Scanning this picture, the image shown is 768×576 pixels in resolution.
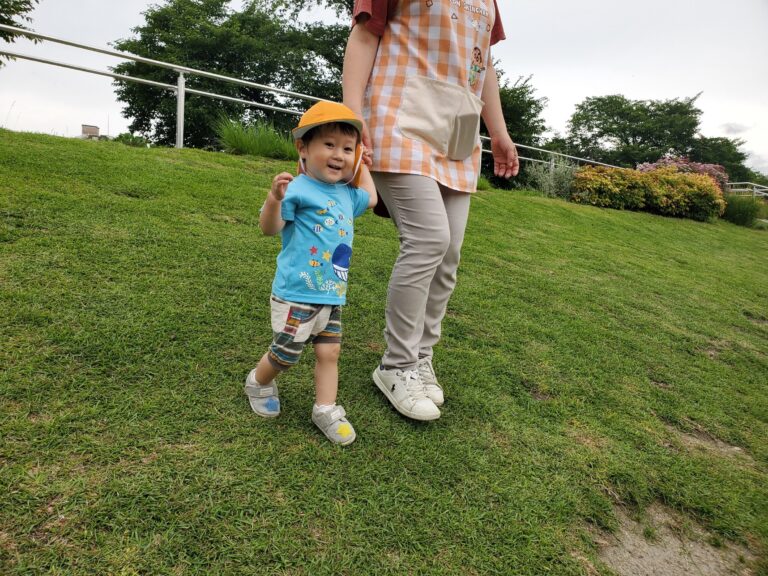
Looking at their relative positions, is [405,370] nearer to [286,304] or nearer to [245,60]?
[286,304]

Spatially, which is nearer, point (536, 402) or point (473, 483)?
point (473, 483)

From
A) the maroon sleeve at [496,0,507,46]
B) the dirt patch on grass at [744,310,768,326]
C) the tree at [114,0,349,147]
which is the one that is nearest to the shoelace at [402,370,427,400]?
the maroon sleeve at [496,0,507,46]

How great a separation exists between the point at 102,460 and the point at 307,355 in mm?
949

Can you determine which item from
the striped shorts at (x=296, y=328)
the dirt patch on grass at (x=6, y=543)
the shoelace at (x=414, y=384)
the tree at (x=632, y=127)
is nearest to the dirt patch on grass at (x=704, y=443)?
the shoelace at (x=414, y=384)

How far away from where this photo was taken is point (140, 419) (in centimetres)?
162

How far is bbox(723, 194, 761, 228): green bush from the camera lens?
1445 cm

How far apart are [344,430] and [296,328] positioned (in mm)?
386

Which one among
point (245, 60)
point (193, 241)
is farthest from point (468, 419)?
point (245, 60)

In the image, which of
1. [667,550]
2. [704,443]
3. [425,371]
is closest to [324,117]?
[425,371]

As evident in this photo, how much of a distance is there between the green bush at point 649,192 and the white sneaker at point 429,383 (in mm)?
10362

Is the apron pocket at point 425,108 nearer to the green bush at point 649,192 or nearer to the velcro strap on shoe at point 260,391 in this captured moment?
the velcro strap on shoe at point 260,391

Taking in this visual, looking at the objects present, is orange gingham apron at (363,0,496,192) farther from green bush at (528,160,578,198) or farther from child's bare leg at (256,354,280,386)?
green bush at (528,160,578,198)

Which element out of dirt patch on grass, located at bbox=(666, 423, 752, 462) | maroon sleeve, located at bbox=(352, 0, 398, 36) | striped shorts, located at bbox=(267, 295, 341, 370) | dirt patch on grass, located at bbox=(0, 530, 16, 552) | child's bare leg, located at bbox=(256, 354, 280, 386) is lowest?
dirt patch on grass, located at bbox=(666, 423, 752, 462)

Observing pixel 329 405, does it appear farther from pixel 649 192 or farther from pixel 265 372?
pixel 649 192
